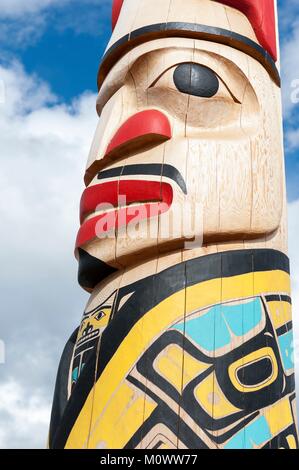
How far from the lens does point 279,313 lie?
16.3 feet

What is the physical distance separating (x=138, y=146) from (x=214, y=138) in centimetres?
60

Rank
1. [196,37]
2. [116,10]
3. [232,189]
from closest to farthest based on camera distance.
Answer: [232,189] < [196,37] < [116,10]

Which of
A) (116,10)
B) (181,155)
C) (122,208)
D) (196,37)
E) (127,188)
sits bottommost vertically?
(122,208)

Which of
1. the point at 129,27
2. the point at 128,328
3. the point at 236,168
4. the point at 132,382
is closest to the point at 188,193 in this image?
the point at 236,168

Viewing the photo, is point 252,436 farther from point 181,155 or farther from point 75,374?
point 181,155

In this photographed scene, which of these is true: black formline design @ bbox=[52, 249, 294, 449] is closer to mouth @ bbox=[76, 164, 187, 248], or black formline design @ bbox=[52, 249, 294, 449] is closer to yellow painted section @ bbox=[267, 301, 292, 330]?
yellow painted section @ bbox=[267, 301, 292, 330]

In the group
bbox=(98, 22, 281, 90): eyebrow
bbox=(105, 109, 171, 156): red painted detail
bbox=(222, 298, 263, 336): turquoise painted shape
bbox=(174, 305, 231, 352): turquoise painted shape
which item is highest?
bbox=(98, 22, 281, 90): eyebrow

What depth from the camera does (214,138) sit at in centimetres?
525

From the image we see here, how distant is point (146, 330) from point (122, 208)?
3.25ft

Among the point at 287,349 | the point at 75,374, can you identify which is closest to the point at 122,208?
the point at 75,374

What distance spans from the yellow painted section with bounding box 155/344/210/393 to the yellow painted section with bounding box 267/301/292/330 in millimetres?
697

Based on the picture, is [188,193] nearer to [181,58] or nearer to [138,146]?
[138,146]

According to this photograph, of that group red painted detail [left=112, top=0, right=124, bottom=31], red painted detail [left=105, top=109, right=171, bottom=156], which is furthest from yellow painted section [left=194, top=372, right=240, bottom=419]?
red painted detail [left=112, top=0, right=124, bottom=31]

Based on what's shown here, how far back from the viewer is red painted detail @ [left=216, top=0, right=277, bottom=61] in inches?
237
